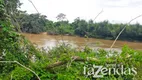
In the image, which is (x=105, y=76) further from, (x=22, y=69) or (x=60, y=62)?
(x=22, y=69)

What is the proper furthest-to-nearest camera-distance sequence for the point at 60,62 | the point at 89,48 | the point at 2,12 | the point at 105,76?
the point at 2,12
the point at 89,48
the point at 105,76
the point at 60,62

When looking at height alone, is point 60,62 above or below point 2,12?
below

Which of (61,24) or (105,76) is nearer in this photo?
(105,76)

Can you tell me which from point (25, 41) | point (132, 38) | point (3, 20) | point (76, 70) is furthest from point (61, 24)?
point (132, 38)

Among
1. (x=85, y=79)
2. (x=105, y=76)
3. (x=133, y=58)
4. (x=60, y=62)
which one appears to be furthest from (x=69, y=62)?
(x=133, y=58)

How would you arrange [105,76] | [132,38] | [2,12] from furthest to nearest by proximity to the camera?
1. [132,38]
2. [2,12]
3. [105,76]

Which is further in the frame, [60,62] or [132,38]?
[132,38]

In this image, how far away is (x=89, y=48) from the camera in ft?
9.87

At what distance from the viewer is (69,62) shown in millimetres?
2145

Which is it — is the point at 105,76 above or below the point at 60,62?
below

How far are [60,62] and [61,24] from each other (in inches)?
52.7

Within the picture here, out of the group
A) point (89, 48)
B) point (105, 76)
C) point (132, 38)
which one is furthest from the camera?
point (132, 38)

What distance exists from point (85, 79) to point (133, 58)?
1.62ft

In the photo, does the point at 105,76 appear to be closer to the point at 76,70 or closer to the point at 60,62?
the point at 76,70
